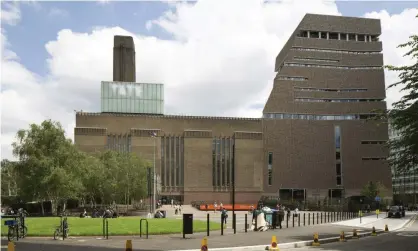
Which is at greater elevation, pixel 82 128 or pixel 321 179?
pixel 82 128

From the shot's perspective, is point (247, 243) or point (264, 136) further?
point (264, 136)

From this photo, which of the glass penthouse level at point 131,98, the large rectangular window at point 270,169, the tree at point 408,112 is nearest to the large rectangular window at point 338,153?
the large rectangular window at point 270,169

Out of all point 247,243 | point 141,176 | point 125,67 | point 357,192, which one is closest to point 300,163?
point 357,192

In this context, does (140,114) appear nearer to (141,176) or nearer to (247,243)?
(141,176)

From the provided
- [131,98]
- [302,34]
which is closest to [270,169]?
[302,34]

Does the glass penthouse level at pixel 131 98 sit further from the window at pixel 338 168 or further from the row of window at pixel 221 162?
the window at pixel 338 168

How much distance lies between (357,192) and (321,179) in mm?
9286

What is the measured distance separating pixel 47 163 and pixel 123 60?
74.0 meters

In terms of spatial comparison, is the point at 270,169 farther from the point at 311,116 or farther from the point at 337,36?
the point at 337,36

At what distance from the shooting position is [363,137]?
404ft

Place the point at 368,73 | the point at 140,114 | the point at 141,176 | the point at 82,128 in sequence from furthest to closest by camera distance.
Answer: the point at 368,73
the point at 140,114
the point at 82,128
the point at 141,176

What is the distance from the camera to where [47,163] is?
52500 mm

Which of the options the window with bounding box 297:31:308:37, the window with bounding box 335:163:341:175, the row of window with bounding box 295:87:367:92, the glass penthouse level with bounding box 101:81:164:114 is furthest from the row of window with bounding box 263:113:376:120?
the glass penthouse level with bounding box 101:81:164:114

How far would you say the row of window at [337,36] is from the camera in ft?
417
